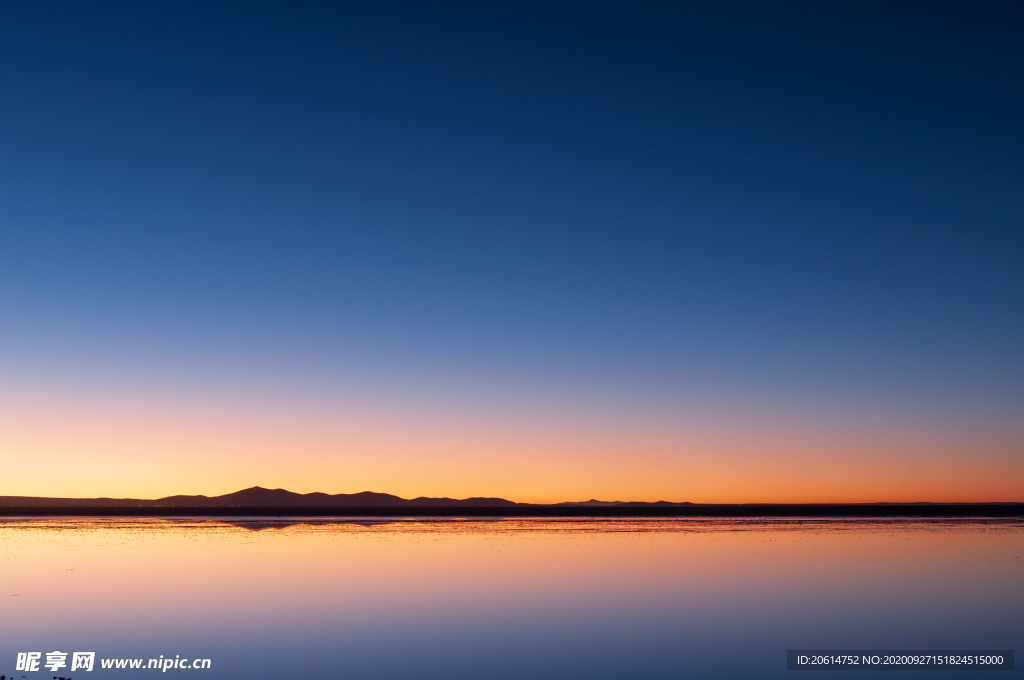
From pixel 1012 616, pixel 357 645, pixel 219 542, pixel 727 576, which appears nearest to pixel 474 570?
pixel 727 576

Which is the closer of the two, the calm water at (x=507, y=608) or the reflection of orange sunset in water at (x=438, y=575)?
the calm water at (x=507, y=608)

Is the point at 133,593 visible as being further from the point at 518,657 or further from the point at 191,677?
the point at 518,657

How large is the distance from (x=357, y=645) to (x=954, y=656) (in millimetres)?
10670

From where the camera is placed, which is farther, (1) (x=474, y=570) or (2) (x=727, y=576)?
(1) (x=474, y=570)

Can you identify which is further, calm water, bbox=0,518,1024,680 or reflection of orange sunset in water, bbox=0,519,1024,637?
reflection of orange sunset in water, bbox=0,519,1024,637

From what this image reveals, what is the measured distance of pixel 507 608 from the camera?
19281 millimetres

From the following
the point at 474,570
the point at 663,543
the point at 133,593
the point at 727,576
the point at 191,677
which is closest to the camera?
the point at 191,677

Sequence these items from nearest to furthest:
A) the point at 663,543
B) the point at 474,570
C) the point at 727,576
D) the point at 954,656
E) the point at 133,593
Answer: the point at 954,656, the point at 133,593, the point at 727,576, the point at 474,570, the point at 663,543

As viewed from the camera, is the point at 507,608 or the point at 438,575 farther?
the point at 438,575

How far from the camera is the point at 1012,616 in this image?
18031mm

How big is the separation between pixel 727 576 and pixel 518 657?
39.0 ft

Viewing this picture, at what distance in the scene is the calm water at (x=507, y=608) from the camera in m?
14.4

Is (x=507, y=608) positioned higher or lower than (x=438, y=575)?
lower

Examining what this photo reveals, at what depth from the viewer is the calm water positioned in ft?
47.2
